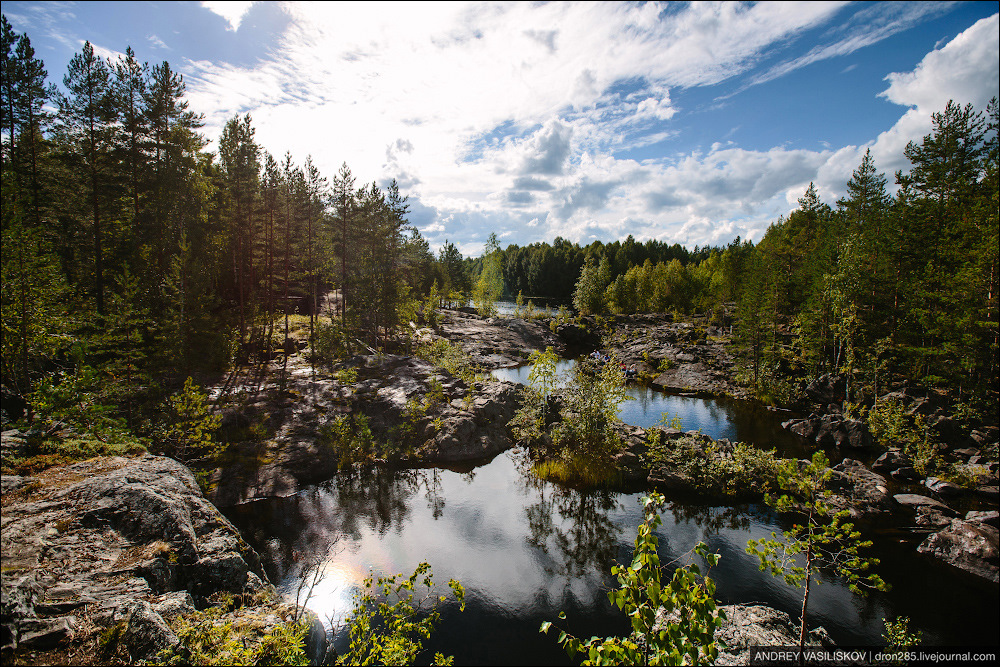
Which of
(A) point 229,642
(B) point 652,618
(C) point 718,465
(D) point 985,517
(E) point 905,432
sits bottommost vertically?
(D) point 985,517

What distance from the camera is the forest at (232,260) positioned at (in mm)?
16438

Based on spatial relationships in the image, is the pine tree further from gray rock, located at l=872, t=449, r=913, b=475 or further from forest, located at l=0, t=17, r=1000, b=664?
gray rock, located at l=872, t=449, r=913, b=475

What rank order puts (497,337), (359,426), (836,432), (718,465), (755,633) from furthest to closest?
(497,337), (836,432), (359,426), (718,465), (755,633)

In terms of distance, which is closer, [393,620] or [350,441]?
[393,620]

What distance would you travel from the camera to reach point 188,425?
17375mm

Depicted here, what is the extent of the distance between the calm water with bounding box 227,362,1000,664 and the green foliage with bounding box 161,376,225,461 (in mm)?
3236

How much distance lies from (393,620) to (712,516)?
12.7m

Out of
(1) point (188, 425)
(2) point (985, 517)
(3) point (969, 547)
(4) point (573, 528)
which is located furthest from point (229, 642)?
(2) point (985, 517)

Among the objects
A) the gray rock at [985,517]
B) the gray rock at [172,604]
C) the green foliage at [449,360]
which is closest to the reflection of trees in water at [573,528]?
the gray rock at [172,604]

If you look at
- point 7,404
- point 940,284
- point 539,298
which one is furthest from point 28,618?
point 539,298

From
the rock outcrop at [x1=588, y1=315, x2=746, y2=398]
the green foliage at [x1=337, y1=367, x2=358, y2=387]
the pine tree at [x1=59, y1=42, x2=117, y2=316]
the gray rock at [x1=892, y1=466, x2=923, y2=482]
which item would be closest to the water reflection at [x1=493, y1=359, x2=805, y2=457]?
the rock outcrop at [x1=588, y1=315, x2=746, y2=398]

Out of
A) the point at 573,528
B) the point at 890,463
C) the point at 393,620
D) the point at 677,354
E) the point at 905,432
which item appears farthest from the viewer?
the point at 677,354

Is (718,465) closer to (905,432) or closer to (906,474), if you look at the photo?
(906,474)

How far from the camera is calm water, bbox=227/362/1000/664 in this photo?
36.6 feet
